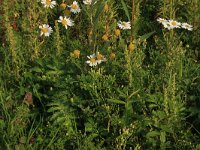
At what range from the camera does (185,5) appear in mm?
4164

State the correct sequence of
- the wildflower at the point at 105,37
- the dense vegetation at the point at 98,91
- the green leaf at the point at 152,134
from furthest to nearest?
the wildflower at the point at 105,37 → the dense vegetation at the point at 98,91 → the green leaf at the point at 152,134

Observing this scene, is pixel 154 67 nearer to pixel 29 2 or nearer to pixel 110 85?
pixel 110 85

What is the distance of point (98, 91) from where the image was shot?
10.6 feet

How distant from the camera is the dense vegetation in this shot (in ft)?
9.48

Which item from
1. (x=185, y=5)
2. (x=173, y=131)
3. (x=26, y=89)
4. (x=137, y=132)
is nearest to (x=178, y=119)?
(x=173, y=131)

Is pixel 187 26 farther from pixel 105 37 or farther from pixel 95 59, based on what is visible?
pixel 95 59

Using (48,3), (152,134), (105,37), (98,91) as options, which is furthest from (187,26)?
(152,134)

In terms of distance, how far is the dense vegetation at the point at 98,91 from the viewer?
2889 millimetres

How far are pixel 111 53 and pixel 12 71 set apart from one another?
0.78m

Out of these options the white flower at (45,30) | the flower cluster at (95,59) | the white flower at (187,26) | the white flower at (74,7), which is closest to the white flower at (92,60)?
the flower cluster at (95,59)

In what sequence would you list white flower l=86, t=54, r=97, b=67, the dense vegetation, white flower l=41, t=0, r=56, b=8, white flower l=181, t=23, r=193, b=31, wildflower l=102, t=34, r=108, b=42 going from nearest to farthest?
1. the dense vegetation
2. white flower l=86, t=54, r=97, b=67
3. wildflower l=102, t=34, r=108, b=42
4. white flower l=181, t=23, r=193, b=31
5. white flower l=41, t=0, r=56, b=8

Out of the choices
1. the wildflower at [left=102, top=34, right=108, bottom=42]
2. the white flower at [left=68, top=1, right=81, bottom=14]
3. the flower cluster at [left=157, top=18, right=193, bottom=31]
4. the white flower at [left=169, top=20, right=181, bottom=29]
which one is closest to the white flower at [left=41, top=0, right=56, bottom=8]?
the white flower at [left=68, top=1, right=81, bottom=14]

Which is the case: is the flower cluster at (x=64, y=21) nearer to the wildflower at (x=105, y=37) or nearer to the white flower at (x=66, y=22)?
the white flower at (x=66, y=22)

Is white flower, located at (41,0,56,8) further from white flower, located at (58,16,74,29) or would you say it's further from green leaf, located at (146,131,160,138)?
green leaf, located at (146,131,160,138)
